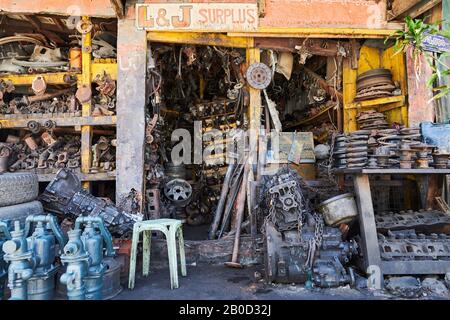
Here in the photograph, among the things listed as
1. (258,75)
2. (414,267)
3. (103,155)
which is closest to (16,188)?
(103,155)

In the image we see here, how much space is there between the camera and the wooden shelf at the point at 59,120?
470 centimetres

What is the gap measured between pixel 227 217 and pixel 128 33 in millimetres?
3109

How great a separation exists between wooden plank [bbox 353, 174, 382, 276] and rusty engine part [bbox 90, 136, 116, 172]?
3417 millimetres

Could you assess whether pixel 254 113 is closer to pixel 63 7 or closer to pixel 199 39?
pixel 199 39

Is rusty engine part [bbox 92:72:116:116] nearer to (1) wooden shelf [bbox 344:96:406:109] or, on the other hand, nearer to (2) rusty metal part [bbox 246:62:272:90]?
(2) rusty metal part [bbox 246:62:272:90]

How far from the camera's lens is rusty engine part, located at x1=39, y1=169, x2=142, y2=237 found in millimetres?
4055

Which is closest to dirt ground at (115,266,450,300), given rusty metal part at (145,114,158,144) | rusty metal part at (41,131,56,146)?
rusty metal part at (145,114,158,144)

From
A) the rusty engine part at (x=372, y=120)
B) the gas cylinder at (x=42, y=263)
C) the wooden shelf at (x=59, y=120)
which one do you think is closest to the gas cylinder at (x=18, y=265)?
the gas cylinder at (x=42, y=263)

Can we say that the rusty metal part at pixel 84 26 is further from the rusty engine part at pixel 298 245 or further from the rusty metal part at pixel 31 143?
the rusty engine part at pixel 298 245

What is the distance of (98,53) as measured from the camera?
4.95 meters

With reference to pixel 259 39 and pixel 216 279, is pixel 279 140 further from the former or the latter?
pixel 216 279

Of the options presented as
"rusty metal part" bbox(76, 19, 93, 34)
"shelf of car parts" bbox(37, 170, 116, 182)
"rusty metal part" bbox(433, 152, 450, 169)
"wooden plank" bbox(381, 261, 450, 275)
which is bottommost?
"wooden plank" bbox(381, 261, 450, 275)

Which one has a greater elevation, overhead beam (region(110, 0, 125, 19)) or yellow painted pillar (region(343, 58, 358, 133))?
overhead beam (region(110, 0, 125, 19))

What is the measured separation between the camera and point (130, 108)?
4.62 metres
